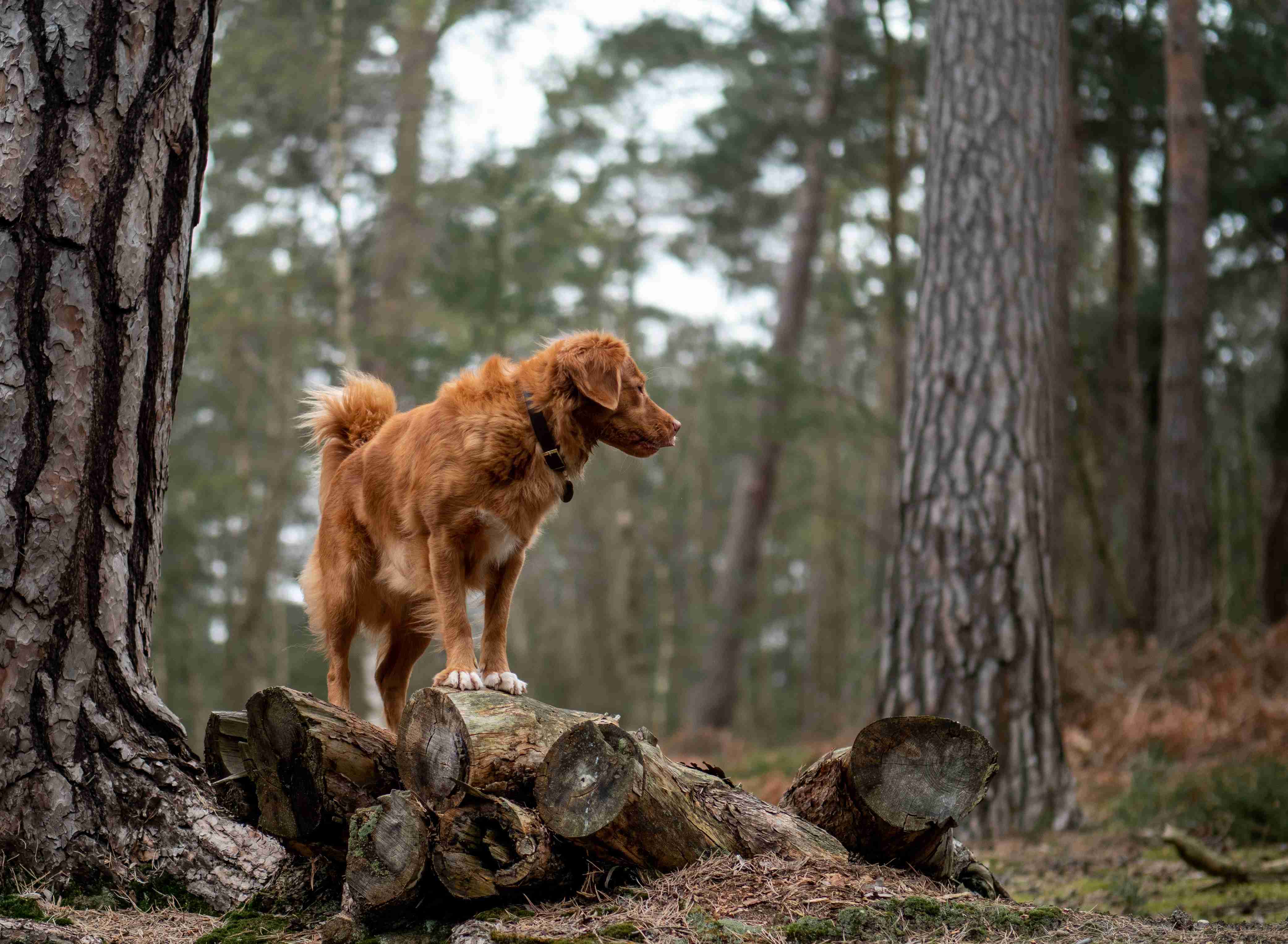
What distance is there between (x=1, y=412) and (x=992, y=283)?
19.2 ft

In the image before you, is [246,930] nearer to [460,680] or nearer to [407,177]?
[460,680]

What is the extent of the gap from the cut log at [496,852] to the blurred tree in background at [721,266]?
4.76 m

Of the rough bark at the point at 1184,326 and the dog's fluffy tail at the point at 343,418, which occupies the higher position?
the rough bark at the point at 1184,326

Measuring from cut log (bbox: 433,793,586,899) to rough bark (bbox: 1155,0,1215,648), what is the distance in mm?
11023

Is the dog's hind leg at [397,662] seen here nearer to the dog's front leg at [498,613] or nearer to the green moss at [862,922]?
the dog's front leg at [498,613]

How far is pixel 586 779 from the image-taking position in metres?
3.25

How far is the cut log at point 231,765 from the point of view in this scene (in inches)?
149

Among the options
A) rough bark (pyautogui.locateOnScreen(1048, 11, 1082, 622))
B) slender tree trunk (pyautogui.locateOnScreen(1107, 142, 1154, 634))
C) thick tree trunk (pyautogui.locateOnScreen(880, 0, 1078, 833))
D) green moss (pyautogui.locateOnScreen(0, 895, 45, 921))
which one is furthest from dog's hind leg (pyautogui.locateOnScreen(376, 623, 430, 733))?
slender tree trunk (pyautogui.locateOnScreen(1107, 142, 1154, 634))

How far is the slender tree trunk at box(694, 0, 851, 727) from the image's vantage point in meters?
17.5

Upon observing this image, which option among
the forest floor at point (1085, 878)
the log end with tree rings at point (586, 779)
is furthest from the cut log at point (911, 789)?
the log end with tree rings at point (586, 779)

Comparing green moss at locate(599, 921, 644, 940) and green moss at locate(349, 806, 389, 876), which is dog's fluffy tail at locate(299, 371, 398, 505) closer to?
green moss at locate(349, 806, 389, 876)

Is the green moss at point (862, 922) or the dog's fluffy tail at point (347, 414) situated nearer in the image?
the green moss at point (862, 922)

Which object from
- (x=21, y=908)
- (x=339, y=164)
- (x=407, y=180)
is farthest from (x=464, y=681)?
(x=407, y=180)

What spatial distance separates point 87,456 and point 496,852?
1959 millimetres
